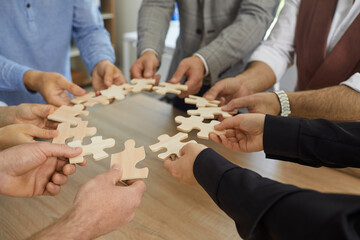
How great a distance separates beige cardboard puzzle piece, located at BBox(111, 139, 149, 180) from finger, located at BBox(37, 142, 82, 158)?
13 cm

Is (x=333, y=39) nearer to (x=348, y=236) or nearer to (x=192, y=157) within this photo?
(x=192, y=157)

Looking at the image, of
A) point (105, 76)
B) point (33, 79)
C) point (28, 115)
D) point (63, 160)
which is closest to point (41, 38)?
point (33, 79)

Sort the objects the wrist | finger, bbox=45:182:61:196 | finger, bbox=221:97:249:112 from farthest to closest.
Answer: the wrist, finger, bbox=221:97:249:112, finger, bbox=45:182:61:196

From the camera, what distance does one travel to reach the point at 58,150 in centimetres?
92

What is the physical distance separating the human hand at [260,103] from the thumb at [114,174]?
2.00ft

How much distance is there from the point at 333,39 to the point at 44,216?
154cm

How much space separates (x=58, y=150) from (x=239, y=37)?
44.8 inches

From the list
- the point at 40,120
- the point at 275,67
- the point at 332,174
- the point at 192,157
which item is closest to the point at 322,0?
the point at 275,67

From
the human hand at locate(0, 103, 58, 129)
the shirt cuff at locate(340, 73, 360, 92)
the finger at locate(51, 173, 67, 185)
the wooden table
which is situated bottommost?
the wooden table

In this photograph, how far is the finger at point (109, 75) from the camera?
147 cm

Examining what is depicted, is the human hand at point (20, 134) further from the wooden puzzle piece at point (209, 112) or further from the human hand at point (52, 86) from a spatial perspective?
the wooden puzzle piece at point (209, 112)

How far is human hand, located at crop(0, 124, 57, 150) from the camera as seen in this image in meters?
1.05

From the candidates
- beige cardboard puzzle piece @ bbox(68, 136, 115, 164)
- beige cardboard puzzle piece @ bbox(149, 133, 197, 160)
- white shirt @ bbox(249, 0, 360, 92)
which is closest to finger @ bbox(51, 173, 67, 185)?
beige cardboard puzzle piece @ bbox(68, 136, 115, 164)

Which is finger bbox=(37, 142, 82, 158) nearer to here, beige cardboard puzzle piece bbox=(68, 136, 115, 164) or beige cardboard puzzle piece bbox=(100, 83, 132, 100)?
beige cardboard puzzle piece bbox=(68, 136, 115, 164)
